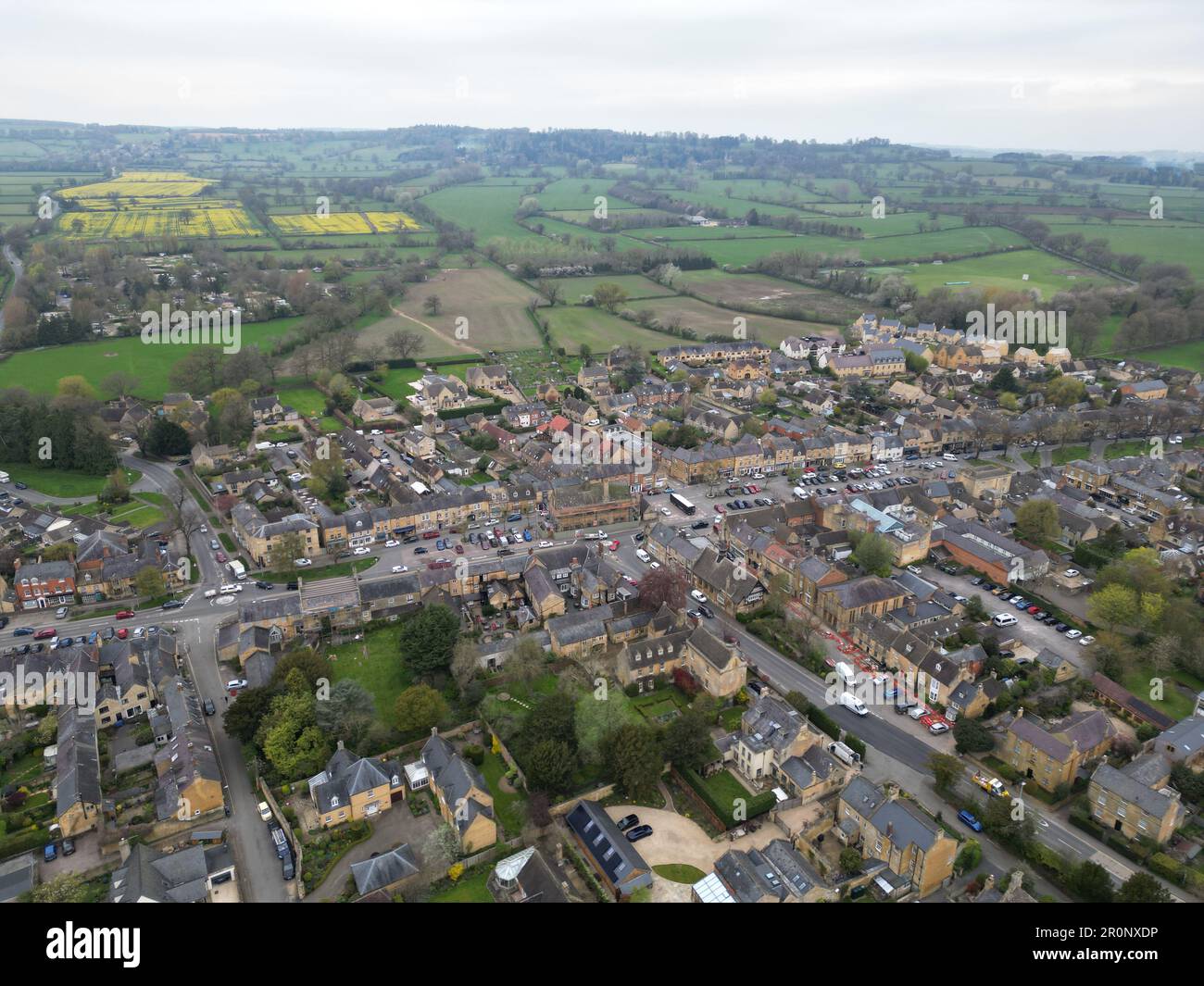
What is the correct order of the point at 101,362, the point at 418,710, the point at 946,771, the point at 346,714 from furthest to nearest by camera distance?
the point at 101,362, the point at 418,710, the point at 346,714, the point at 946,771

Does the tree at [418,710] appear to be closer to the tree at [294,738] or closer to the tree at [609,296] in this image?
the tree at [294,738]

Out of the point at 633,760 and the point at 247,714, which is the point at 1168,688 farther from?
the point at 247,714

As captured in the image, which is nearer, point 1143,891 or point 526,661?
point 1143,891

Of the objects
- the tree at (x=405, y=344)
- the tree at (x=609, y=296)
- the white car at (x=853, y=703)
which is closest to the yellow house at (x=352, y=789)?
the white car at (x=853, y=703)

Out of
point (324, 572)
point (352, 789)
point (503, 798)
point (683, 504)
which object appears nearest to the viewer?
point (352, 789)

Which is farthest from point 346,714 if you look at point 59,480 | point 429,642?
point 59,480
